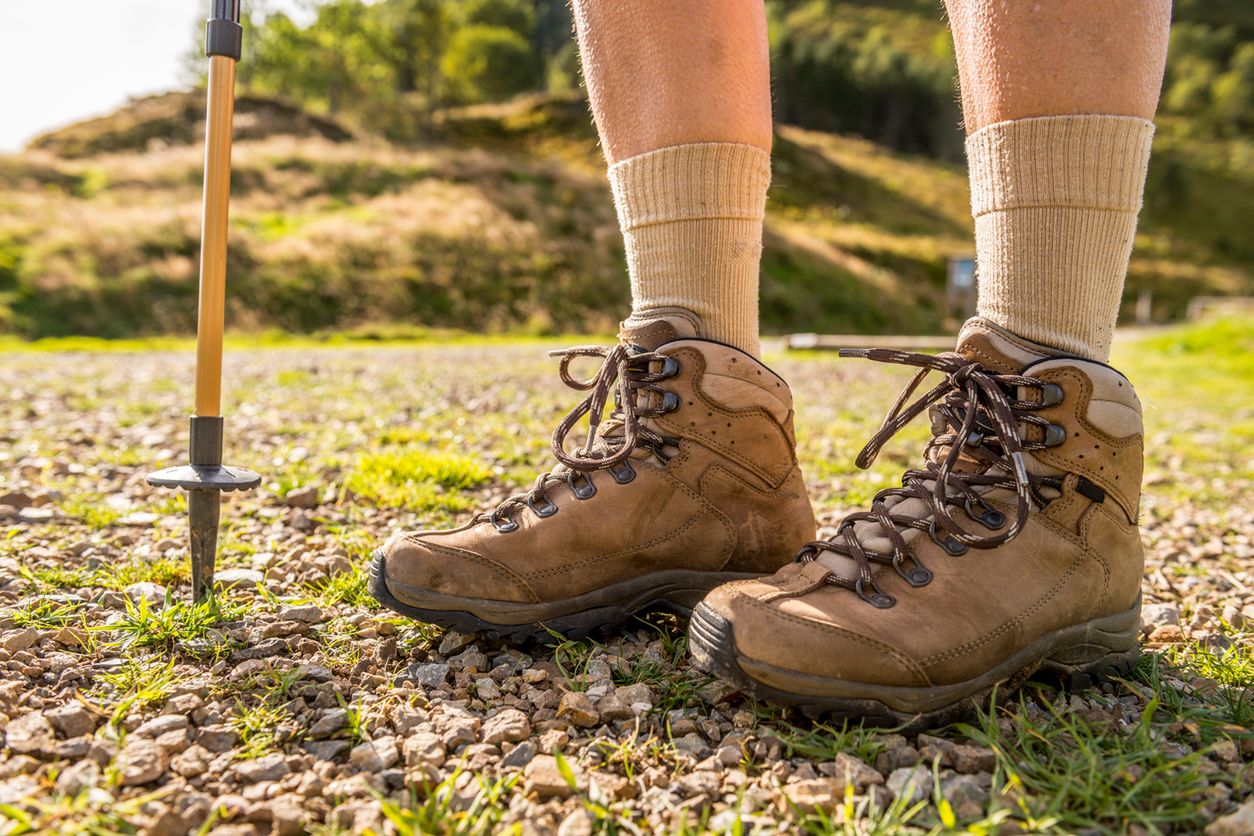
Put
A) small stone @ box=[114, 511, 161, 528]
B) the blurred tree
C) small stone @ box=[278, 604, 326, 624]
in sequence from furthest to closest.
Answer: the blurred tree, small stone @ box=[114, 511, 161, 528], small stone @ box=[278, 604, 326, 624]

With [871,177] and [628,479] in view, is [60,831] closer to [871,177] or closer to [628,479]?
[628,479]

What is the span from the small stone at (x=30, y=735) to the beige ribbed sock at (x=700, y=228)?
1.33 metres

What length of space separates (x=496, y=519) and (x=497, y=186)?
23.3 meters

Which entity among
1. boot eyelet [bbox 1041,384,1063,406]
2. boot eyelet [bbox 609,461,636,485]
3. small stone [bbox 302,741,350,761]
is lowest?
small stone [bbox 302,741,350,761]

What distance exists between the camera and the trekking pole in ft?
6.02

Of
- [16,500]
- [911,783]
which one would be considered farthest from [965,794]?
[16,500]

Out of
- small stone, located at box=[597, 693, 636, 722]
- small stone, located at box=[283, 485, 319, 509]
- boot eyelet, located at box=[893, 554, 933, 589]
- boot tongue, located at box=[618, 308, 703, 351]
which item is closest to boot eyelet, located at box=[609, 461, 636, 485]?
boot tongue, located at box=[618, 308, 703, 351]

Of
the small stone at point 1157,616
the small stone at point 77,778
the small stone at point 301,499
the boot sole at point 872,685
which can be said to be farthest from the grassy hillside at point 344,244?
the small stone at point 77,778

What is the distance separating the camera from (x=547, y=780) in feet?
4.25

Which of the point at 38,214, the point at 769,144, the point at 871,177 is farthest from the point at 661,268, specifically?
the point at 871,177

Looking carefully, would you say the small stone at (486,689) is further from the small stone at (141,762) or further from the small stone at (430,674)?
the small stone at (141,762)

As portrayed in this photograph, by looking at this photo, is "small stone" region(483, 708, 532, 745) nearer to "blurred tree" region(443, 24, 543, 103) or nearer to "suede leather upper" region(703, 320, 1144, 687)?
"suede leather upper" region(703, 320, 1144, 687)

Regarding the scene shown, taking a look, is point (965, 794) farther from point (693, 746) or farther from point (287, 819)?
point (287, 819)

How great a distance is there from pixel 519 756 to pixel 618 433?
2.45 feet
